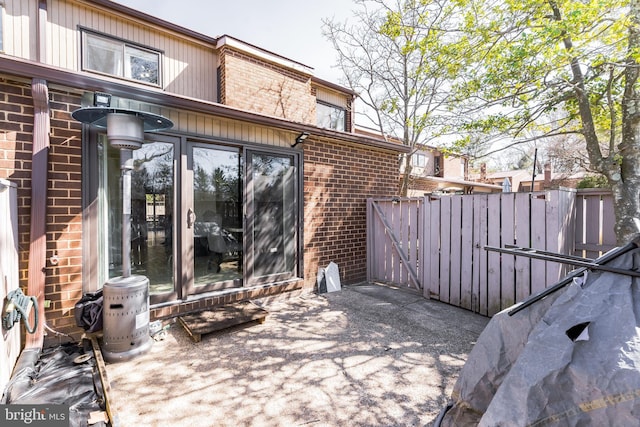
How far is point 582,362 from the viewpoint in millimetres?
1267

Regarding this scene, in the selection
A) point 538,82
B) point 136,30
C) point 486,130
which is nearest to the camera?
point 538,82

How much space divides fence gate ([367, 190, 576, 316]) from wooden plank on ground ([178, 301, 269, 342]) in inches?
115

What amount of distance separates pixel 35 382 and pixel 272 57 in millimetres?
7193

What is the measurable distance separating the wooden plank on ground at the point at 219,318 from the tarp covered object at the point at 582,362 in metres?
3.03

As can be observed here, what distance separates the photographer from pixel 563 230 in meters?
3.72

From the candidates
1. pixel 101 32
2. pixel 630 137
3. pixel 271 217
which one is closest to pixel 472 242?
pixel 271 217

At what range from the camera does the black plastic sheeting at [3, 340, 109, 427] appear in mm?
2207

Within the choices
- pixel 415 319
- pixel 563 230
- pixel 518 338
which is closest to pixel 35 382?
pixel 518 338

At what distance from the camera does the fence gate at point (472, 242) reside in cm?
381

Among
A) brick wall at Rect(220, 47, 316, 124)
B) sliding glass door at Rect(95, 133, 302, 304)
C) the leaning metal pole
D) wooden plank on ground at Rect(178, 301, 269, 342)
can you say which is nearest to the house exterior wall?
brick wall at Rect(220, 47, 316, 124)

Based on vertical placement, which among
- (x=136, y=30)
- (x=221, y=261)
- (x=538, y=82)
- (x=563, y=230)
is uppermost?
(x=136, y=30)

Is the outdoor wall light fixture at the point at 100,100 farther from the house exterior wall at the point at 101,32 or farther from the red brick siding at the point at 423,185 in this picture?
the red brick siding at the point at 423,185

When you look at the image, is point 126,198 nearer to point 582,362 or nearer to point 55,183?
point 55,183

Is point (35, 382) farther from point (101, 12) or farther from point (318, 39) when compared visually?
point (318, 39)
